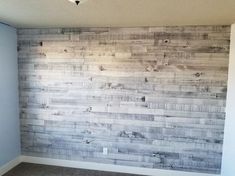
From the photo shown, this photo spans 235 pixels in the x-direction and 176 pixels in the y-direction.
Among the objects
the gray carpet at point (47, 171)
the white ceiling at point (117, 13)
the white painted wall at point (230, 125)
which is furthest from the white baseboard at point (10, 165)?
the white painted wall at point (230, 125)

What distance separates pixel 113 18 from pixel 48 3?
0.88 metres

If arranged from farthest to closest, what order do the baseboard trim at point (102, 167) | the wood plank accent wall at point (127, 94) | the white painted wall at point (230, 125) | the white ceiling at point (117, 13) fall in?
the baseboard trim at point (102, 167), the wood plank accent wall at point (127, 94), the white painted wall at point (230, 125), the white ceiling at point (117, 13)

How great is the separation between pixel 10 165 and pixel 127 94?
220 cm

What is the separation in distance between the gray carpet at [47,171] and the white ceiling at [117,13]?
7.48 feet

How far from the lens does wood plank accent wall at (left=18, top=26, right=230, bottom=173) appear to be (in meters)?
3.20

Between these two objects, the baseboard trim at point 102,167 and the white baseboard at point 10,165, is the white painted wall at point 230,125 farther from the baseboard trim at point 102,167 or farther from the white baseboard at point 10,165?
the white baseboard at point 10,165

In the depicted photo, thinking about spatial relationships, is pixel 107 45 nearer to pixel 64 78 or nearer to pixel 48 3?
pixel 64 78

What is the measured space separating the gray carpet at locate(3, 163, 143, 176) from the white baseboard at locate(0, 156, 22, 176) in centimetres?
6

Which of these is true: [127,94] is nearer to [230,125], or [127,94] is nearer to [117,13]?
[117,13]

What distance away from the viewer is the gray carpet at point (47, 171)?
3463 mm

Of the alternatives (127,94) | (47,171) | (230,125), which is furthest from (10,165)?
(230,125)

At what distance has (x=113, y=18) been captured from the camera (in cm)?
286

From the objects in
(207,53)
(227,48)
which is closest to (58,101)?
(207,53)

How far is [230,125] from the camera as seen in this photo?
9.69ft
